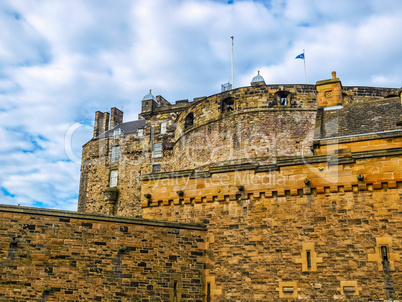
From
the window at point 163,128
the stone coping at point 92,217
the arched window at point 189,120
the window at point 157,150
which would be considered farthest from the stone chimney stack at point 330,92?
the window at point 163,128

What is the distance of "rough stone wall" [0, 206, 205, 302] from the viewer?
457 inches

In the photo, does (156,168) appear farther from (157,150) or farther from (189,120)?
(189,120)

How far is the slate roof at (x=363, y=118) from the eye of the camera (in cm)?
1614

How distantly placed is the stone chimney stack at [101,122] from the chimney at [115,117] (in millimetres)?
470

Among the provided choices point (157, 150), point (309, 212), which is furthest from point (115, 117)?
point (309, 212)

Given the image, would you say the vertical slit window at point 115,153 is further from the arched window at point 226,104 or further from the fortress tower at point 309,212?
the fortress tower at point 309,212

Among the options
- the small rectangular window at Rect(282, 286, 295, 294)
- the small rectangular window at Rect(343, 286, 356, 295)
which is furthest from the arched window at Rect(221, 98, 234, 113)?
the small rectangular window at Rect(343, 286, 356, 295)

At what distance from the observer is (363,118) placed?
1709cm

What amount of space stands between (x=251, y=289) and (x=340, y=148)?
6232 millimetres

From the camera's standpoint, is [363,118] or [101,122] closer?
[363,118]

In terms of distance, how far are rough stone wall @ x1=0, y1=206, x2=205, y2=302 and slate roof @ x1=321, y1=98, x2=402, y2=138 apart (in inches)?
294

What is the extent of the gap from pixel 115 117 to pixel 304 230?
104 feet

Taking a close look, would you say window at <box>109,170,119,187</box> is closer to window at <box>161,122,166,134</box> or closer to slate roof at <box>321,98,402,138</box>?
window at <box>161,122,166,134</box>

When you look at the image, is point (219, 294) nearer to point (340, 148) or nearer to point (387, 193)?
point (387, 193)
